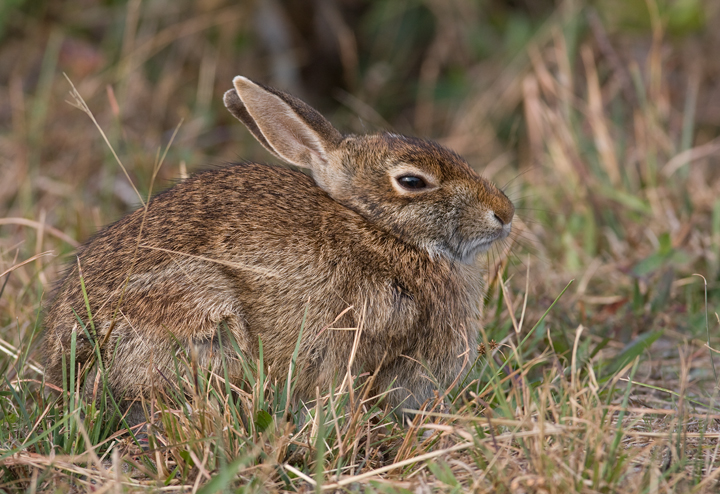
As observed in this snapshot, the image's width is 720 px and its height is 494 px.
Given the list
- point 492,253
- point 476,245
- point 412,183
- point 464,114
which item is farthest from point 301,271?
point 464,114

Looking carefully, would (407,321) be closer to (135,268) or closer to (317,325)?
(317,325)

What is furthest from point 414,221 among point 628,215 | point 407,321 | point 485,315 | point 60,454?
point 628,215

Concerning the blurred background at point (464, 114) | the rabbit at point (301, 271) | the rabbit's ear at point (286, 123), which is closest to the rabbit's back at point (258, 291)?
the rabbit at point (301, 271)

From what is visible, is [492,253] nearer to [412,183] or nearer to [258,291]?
[412,183]

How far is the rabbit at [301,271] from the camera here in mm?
3213

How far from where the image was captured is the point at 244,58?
26.0 feet

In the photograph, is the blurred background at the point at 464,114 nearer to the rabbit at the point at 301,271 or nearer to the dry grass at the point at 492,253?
the dry grass at the point at 492,253

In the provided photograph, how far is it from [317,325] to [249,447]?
0.66 metres

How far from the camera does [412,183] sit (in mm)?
3609

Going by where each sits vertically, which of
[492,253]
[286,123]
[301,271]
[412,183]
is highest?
[286,123]

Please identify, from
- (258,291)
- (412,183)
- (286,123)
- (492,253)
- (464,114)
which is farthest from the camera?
(464,114)

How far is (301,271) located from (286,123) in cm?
80

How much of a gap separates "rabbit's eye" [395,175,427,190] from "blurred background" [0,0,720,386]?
26.8 inches

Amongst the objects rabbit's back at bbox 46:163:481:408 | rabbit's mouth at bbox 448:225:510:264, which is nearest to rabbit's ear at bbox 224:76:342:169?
rabbit's back at bbox 46:163:481:408
